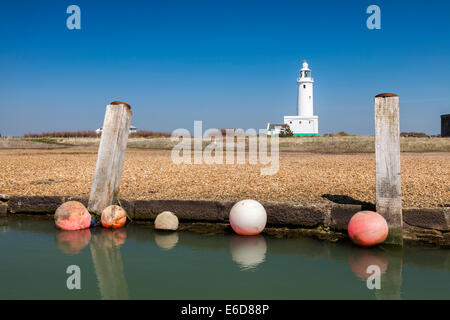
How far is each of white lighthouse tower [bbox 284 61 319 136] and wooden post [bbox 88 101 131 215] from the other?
51.1 meters

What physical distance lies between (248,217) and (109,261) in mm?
2169

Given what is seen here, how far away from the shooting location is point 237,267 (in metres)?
5.00

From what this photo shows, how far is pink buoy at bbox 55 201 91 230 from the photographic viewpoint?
21.4ft

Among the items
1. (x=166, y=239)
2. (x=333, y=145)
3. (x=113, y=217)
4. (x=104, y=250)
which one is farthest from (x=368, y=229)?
(x=333, y=145)

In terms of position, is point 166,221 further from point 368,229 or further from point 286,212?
point 368,229

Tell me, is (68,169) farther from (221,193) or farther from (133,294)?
(133,294)

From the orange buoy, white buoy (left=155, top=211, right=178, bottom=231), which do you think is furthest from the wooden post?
white buoy (left=155, top=211, right=178, bottom=231)

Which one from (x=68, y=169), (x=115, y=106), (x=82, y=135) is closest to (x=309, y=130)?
(x=82, y=135)

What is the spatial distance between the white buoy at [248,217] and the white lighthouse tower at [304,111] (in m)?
51.5

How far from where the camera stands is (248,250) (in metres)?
5.62
